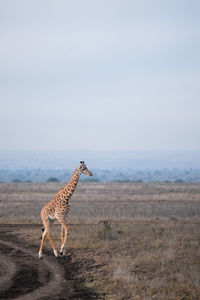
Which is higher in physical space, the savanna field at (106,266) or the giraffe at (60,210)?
the giraffe at (60,210)

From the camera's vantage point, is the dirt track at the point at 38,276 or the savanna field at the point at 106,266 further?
the savanna field at the point at 106,266

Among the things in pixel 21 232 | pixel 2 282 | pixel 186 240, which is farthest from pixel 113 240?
pixel 2 282

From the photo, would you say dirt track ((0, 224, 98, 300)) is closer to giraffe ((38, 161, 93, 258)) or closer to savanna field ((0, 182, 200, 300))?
savanna field ((0, 182, 200, 300))

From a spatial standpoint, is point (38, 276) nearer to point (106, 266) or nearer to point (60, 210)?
point (106, 266)

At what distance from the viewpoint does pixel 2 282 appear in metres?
10.3

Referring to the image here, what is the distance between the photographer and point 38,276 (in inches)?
436

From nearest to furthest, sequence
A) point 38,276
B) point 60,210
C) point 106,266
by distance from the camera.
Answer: point 38,276 < point 106,266 < point 60,210

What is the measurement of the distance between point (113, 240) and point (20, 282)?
6.64 m

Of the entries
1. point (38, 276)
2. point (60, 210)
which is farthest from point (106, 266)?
point (60, 210)

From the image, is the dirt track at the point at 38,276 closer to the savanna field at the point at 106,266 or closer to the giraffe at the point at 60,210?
the savanna field at the point at 106,266

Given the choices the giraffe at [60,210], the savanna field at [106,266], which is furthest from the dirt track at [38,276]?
the giraffe at [60,210]

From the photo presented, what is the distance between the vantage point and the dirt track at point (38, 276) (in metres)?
9.41

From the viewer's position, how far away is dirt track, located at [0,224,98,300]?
941 centimetres

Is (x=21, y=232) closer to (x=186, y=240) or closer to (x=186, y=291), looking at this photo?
(x=186, y=240)
